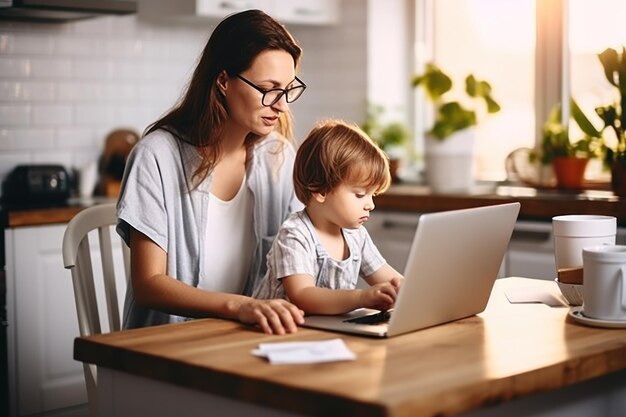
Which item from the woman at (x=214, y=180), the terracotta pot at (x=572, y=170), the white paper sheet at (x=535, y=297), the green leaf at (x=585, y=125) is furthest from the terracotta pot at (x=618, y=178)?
the woman at (x=214, y=180)

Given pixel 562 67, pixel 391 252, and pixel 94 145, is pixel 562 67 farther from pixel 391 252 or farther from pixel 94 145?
pixel 94 145

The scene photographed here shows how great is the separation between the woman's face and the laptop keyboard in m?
0.58

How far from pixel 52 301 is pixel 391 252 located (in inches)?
57.5

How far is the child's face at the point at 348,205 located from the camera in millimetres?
2188

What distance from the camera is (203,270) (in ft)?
8.18

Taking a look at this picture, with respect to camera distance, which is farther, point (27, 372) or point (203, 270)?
point (27, 372)

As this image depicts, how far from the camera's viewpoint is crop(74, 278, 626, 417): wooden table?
1.43m

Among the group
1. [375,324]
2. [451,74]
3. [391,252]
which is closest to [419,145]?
[451,74]

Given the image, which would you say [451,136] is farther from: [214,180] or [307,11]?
[214,180]

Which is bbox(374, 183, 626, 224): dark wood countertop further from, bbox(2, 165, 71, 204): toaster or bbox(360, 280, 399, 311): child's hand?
bbox(360, 280, 399, 311): child's hand

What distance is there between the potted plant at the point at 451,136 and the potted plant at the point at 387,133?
0.95ft

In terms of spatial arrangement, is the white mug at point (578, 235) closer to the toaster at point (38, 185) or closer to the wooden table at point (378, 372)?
the wooden table at point (378, 372)

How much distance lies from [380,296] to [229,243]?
2.20ft

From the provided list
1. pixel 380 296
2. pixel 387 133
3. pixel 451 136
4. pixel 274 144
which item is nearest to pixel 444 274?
pixel 380 296
